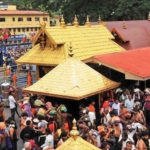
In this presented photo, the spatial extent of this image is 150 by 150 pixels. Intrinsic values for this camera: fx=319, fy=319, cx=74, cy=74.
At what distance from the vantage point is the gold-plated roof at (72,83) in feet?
41.9

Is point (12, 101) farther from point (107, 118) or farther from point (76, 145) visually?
point (76, 145)

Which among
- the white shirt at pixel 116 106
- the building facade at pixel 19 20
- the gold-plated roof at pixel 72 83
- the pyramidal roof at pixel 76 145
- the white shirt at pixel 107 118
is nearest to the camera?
the pyramidal roof at pixel 76 145

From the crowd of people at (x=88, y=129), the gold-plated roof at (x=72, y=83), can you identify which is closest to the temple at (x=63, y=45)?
the gold-plated roof at (x=72, y=83)

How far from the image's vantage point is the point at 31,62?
57.6 ft

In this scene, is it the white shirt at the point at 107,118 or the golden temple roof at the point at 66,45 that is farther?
the golden temple roof at the point at 66,45

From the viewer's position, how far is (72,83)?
13.1 metres

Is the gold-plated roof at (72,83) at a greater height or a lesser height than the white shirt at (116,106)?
greater

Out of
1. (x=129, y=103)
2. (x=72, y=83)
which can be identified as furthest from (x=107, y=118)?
(x=72, y=83)

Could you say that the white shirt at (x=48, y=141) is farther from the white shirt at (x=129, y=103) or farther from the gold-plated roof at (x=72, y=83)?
the white shirt at (x=129, y=103)

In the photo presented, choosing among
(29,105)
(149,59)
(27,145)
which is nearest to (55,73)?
(29,105)

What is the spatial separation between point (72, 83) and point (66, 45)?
14.3ft

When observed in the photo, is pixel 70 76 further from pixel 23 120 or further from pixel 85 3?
pixel 85 3

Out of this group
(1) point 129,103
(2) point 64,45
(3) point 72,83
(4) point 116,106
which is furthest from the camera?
(2) point 64,45

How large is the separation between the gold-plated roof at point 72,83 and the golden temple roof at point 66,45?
2336mm
